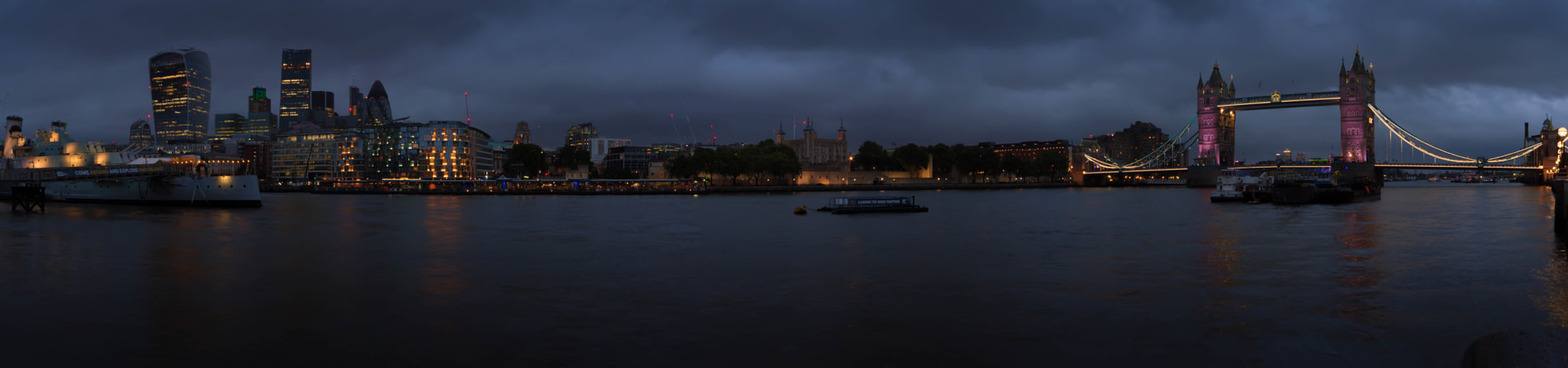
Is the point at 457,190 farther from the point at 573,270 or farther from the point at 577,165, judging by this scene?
the point at 573,270

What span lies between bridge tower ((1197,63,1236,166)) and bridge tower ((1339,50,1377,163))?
16686 millimetres

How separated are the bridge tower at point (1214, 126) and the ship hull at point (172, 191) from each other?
434 feet

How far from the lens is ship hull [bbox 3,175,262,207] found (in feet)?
168

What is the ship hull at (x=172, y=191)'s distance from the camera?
168 feet

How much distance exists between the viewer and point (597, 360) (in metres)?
9.30

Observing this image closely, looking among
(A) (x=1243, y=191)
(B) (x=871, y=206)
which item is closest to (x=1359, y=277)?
(B) (x=871, y=206)

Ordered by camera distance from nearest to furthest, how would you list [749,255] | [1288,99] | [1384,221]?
[749,255] → [1384,221] → [1288,99]

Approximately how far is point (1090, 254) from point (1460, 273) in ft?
24.6

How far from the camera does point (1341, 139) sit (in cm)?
13000

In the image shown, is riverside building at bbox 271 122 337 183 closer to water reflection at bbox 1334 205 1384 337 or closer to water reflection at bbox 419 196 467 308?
water reflection at bbox 419 196 467 308

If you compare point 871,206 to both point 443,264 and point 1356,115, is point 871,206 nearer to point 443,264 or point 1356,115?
point 443,264

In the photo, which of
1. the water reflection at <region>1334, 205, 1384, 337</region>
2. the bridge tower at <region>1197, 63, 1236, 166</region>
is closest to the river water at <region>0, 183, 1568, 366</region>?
the water reflection at <region>1334, 205, 1384, 337</region>

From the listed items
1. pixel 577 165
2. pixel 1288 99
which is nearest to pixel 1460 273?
pixel 1288 99

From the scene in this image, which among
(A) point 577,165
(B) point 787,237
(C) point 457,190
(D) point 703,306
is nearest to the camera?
(D) point 703,306
